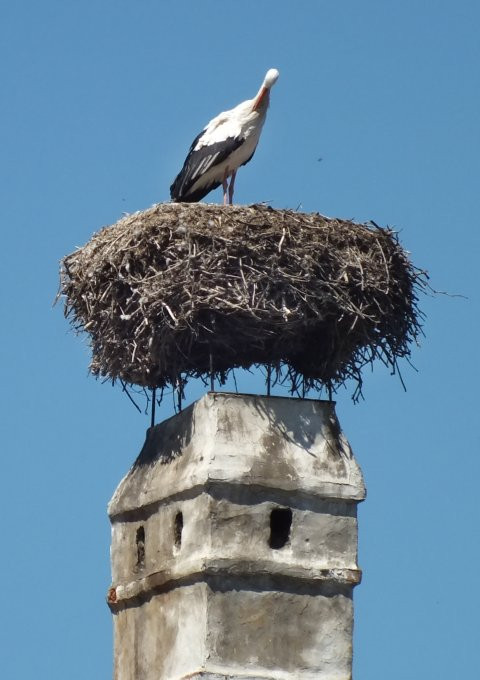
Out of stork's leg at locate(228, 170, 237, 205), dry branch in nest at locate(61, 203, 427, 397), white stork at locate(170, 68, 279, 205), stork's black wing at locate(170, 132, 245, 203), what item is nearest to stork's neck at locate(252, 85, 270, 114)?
white stork at locate(170, 68, 279, 205)

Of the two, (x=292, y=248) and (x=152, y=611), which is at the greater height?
(x=292, y=248)

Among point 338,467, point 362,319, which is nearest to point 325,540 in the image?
point 338,467

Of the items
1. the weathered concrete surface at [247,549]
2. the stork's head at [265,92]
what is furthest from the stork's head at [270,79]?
the weathered concrete surface at [247,549]

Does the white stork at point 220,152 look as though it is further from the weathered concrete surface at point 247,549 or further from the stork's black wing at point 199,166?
the weathered concrete surface at point 247,549

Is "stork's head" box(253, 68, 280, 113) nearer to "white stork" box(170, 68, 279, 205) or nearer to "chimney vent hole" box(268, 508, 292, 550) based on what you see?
"white stork" box(170, 68, 279, 205)

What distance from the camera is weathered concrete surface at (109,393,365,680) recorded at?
1612 centimetres

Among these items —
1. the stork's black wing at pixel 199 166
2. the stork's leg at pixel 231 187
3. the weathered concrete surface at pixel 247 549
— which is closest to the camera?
the weathered concrete surface at pixel 247 549

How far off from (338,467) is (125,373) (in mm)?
1955

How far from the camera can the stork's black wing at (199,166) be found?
19406 mm

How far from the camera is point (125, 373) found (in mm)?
17406

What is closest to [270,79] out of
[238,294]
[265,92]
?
[265,92]

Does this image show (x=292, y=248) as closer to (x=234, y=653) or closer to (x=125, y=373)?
(x=125, y=373)

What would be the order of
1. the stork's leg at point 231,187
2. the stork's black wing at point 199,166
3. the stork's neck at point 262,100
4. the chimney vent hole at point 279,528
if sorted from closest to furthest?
the chimney vent hole at point 279,528 → the stork's black wing at point 199,166 → the stork's leg at point 231,187 → the stork's neck at point 262,100

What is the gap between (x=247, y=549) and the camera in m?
16.3
